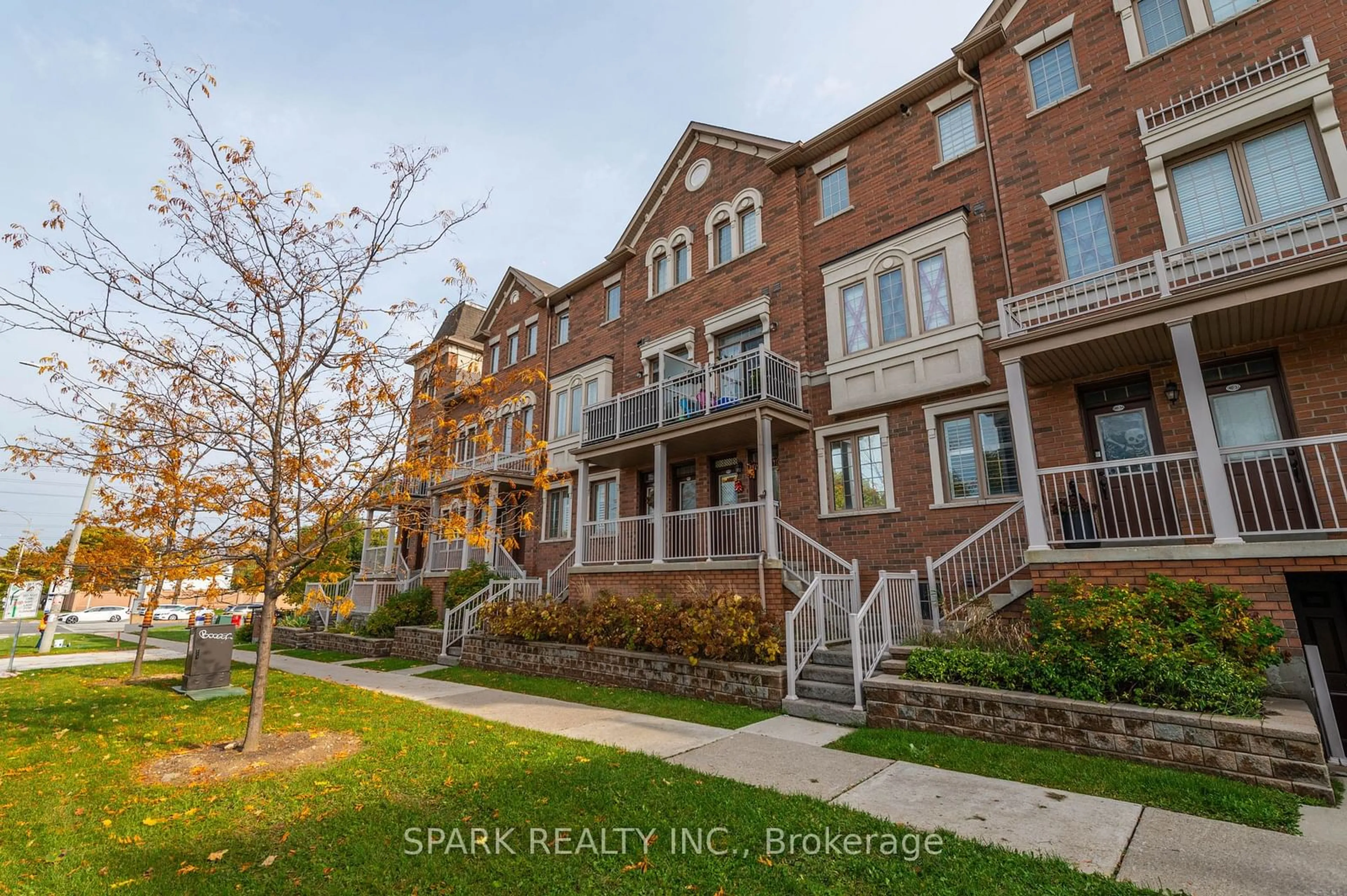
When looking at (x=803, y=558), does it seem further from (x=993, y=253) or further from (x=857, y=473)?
Answer: (x=993, y=253)

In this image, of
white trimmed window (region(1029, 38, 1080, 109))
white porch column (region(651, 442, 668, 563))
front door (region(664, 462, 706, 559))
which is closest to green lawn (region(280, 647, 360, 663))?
white porch column (region(651, 442, 668, 563))

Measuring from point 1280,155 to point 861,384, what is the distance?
21.5 feet

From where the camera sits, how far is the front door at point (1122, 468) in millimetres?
8367

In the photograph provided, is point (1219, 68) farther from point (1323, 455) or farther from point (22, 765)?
point (22, 765)

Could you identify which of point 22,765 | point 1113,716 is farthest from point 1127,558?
point 22,765

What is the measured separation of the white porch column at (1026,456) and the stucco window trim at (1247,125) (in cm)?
298

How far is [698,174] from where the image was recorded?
16.4m

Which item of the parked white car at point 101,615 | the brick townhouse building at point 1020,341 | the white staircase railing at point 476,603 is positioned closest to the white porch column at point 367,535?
the brick townhouse building at point 1020,341

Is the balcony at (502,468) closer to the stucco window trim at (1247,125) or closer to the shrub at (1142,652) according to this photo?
the shrub at (1142,652)

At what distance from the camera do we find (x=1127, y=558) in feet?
22.6

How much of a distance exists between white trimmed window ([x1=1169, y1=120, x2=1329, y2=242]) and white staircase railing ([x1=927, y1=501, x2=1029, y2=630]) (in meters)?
4.78

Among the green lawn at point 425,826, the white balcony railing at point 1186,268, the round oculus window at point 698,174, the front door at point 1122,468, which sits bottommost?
the green lawn at point 425,826

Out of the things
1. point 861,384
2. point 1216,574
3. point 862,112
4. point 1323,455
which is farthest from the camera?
point 862,112

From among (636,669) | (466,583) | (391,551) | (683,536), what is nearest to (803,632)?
(636,669)
